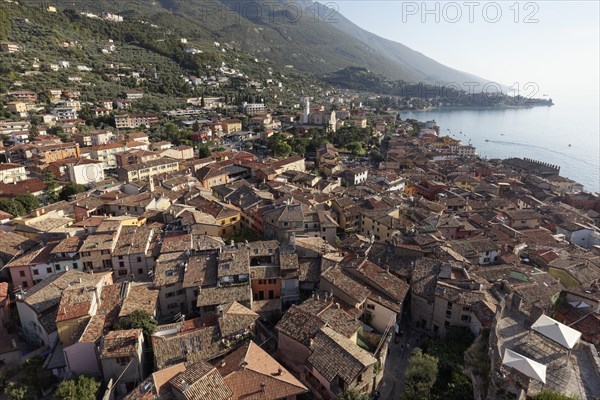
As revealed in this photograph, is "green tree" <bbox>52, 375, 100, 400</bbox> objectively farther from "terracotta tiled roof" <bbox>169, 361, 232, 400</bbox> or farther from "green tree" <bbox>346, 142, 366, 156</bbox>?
"green tree" <bbox>346, 142, 366, 156</bbox>

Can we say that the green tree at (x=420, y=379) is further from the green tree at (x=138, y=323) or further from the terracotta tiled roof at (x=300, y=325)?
the green tree at (x=138, y=323)

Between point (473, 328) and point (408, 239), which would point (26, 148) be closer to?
point (408, 239)

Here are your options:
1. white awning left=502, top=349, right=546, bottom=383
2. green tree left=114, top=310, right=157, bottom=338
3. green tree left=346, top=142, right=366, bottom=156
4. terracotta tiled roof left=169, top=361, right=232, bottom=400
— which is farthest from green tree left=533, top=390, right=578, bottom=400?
green tree left=346, top=142, right=366, bottom=156

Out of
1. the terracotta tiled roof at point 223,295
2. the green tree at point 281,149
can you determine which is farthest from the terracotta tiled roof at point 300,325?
the green tree at point 281,149

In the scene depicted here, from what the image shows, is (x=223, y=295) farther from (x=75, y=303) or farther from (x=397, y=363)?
(x=397, y=363)

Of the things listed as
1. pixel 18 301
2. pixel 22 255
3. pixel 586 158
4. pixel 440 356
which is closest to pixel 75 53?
pixel 22 255

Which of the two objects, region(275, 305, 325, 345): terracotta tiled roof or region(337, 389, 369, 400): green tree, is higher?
region(275, 305, 325, 345): terracotta tiled roof
